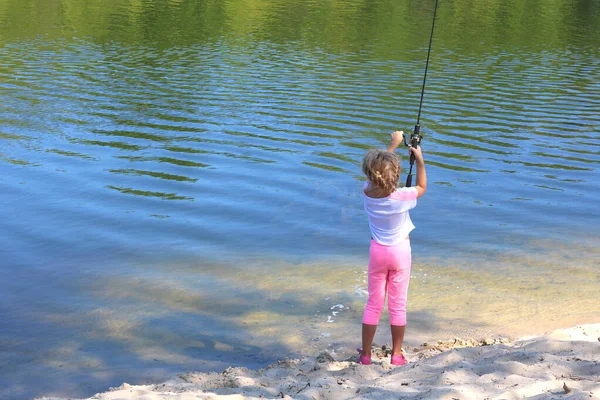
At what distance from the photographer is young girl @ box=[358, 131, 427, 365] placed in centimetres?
443

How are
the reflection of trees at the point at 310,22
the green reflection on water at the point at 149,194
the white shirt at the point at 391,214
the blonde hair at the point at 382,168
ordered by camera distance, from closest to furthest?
the blonde hair at the point at 382,168, the white shirt at the point at 391,214, the green reflection on water at the point at 149,194, the reflection of trees at the point at 310,22

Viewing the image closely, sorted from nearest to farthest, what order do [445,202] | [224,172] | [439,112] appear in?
[445,202], [224,172], [439,112]

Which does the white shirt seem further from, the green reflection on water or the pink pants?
the green reflection on water

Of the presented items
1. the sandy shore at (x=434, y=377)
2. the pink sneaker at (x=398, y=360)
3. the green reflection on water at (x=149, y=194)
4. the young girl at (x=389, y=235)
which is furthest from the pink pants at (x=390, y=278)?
the green reflection on water at (x=149, y=194)

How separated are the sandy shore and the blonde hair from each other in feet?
3.58

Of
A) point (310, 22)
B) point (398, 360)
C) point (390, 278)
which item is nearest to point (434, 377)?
point (398, 360)

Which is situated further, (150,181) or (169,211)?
(150,181)

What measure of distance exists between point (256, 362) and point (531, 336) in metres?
1.93

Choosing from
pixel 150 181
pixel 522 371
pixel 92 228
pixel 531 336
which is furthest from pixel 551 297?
pixel 150 181

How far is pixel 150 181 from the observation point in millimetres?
9008

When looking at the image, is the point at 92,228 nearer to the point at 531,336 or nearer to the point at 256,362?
the point at 256,362

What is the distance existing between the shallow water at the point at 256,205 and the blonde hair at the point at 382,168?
1358mm

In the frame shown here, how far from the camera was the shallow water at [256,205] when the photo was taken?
5465 millimetres

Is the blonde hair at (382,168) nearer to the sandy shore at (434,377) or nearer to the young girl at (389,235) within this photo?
the young girl at (389,235)
